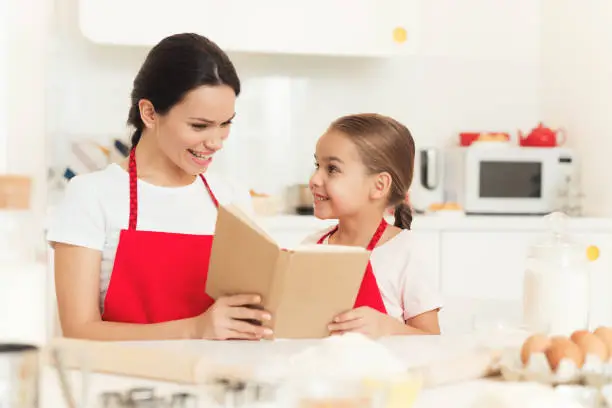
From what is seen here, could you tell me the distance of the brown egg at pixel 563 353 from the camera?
110 cm

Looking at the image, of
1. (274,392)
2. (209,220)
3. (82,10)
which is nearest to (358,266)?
(209,220)

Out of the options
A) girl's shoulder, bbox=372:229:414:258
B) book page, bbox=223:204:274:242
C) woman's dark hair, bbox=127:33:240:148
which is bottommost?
girl's shoulder, bbox=372:229:414:258

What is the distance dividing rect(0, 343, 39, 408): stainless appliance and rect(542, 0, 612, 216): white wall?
3062mm

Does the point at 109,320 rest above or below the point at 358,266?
below

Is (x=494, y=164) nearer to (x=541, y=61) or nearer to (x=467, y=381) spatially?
(x=541, y=61)

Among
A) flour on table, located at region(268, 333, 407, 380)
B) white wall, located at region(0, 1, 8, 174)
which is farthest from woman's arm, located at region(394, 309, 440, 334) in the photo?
white wall, located at region(0, 1, 8, 174)

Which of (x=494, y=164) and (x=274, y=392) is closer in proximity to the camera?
(x=274, y=392)

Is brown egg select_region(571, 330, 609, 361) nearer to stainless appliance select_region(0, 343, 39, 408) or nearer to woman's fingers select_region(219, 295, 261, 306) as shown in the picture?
woman's fingers select_region(219, 295, 261, 306)

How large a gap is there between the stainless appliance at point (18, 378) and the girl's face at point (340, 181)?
3.90 feet

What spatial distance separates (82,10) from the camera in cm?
320

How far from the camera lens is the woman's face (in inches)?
65.4

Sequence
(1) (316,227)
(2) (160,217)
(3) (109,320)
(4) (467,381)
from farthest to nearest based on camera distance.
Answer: (1) (316,227) < (2) (160,217) < (3) (109,320) < (4) (467,381)

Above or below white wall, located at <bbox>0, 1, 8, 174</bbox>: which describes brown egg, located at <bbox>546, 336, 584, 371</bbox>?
below

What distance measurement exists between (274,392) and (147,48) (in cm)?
297
